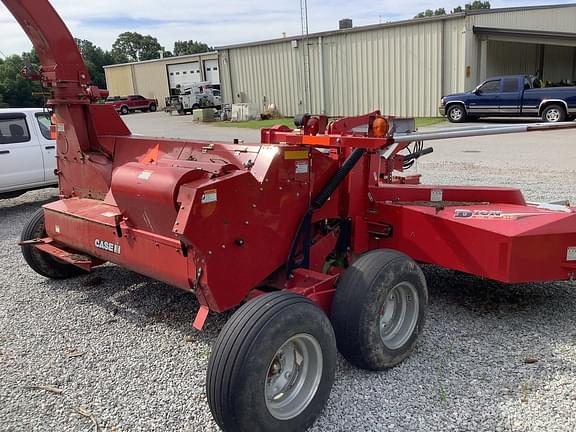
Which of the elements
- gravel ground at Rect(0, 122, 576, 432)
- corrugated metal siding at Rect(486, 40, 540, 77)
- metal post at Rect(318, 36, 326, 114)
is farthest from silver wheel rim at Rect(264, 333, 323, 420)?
corrugated metal siding at Rect(486, 40, 540, 77)

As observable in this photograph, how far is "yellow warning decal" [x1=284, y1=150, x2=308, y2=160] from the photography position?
3.40 meters

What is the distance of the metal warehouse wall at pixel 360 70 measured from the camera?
22219 millimetres

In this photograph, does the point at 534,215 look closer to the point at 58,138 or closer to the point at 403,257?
the point at 403,257

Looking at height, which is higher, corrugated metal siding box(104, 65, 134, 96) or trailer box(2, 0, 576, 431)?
corrugated metal siding box(104, 65, 134, 96)

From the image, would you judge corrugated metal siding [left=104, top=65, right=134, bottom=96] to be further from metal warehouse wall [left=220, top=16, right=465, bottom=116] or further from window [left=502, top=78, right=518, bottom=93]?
window [left=502, top=78, right=518, bottom=93]

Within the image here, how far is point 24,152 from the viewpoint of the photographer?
8.45m

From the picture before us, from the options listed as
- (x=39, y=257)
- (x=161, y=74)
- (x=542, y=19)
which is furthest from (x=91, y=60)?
(x=39, y=257)

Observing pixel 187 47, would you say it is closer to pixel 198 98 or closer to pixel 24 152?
pixel 198 98

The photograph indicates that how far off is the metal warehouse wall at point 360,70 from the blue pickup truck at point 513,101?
2387mm

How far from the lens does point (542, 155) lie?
11.9 m

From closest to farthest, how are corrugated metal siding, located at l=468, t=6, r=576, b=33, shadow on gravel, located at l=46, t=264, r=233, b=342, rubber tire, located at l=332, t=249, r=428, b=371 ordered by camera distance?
1. rubber tire, located at l=332, t=249, r=428, b=371
2. shadow on gravel, located at l=46, t=264, r=233, b=342
3. corrugated metal siding, located at l=468, t=6, r=576, b=33

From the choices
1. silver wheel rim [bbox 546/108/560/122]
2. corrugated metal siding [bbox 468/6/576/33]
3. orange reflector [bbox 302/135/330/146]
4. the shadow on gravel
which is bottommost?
silver wheel rim [bbox 546/108/560/122]

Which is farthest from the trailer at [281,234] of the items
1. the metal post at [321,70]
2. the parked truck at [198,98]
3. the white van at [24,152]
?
the parked truck at [198,98]

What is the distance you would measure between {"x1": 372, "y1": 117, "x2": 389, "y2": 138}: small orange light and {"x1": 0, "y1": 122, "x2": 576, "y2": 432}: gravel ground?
1.41m
